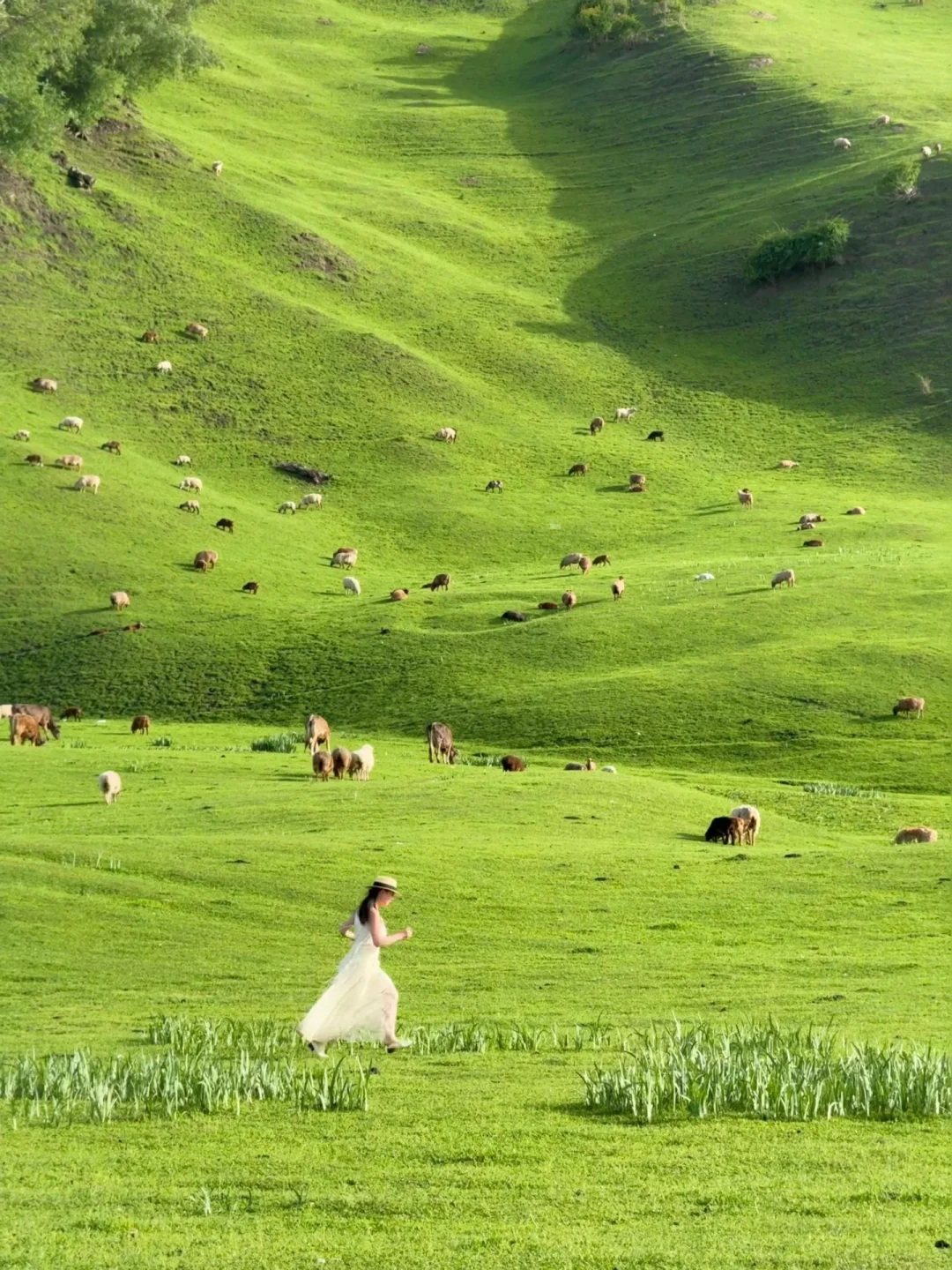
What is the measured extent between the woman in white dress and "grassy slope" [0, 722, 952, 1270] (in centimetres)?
51

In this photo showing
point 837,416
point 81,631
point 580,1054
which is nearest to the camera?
point 580,1054

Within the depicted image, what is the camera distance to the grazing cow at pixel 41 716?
4788 cm

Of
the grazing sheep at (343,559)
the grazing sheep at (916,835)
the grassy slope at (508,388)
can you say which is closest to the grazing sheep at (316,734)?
the grassy slope at (508,388)

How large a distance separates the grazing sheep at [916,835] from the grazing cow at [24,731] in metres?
22.0

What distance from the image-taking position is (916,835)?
115 feet

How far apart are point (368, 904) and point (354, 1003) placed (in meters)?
0.94

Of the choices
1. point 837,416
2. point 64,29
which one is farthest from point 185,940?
point 64,29

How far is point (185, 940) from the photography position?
79.4 feet

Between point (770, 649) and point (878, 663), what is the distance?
3.43m

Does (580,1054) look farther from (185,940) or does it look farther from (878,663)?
(878,663)

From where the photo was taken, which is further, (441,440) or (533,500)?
(441,440)

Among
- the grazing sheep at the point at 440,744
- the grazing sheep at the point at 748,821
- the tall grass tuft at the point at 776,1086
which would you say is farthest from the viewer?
the grazing sheep at the point at 440,744

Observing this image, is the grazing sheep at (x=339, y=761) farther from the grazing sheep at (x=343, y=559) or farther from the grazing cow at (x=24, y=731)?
the grazing sheep at (x=343, y=559)

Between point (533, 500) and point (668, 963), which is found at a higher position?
point (668, 963)
